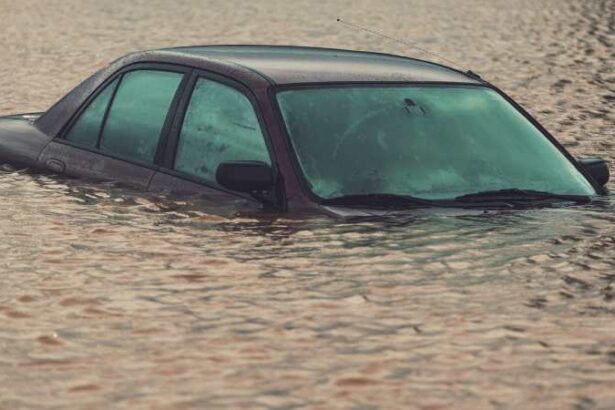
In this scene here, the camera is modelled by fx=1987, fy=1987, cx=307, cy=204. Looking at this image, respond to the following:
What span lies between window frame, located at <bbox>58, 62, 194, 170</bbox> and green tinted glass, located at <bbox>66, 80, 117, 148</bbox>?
0.06ft

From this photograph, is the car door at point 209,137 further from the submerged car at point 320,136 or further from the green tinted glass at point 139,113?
the green tinted glass at point 139,113

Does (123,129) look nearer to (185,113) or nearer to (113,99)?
(113,99)

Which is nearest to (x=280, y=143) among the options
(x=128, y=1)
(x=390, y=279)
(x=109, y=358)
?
(x=390, y=279)

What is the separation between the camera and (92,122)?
1127 cm

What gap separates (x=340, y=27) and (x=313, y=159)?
29155mm

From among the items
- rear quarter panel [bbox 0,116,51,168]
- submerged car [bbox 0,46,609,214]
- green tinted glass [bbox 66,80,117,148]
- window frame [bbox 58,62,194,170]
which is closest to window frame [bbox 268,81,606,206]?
submerged car [bbox 0,46,609,214]

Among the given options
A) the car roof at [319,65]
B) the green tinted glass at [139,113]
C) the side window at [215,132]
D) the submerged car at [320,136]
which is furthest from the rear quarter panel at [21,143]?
the side window at [215,132]

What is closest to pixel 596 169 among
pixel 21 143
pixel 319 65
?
pixel 319 65

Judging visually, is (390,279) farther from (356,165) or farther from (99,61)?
(99,61)

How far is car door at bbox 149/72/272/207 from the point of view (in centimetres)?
998

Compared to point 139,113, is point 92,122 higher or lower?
lower

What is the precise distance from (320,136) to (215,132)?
26.5 inches

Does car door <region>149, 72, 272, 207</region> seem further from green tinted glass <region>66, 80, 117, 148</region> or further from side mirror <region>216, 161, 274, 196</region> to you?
green tinted glass <region>66, 80, 117, 148</region>

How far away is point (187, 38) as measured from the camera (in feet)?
114
